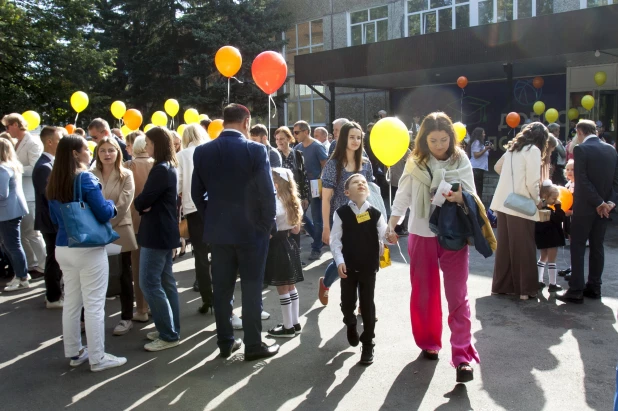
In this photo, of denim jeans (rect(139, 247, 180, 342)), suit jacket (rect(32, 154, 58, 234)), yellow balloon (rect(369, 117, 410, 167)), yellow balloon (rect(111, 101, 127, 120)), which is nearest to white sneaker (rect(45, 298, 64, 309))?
suit jacket (rect(32, 154, 58, 234))

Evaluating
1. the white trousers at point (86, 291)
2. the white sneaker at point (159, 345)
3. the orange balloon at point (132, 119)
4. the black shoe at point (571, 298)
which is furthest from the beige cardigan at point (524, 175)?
the orange balloon at point (132, 119)

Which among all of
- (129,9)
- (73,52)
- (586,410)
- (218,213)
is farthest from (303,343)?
(129,9)

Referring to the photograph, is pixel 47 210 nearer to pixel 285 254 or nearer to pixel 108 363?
pixel 108 363

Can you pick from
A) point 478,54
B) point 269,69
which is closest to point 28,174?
point 269,69

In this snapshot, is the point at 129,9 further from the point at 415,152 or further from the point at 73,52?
the point at 415,152

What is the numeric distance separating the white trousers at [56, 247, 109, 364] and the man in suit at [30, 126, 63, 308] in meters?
1.65

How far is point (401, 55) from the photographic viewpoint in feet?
52.5

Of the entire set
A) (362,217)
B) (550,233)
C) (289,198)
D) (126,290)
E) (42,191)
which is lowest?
(126,290)

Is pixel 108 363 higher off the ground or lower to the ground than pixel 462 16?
lower

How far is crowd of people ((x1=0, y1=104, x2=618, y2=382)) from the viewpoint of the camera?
406cm

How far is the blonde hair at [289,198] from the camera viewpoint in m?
4.86

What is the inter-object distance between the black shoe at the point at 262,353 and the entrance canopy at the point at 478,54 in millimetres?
11100

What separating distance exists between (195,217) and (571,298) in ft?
12.7

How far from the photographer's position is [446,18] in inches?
816
